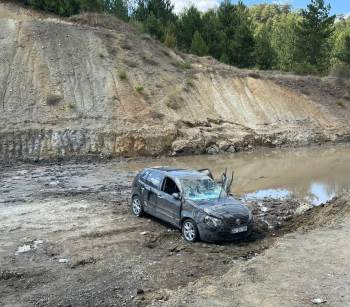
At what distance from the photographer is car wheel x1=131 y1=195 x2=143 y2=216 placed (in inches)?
589

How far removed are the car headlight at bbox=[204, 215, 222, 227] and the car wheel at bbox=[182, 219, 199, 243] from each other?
40cm

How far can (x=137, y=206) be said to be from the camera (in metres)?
15.1

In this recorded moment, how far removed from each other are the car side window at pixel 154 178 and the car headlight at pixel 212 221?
96.6 inches

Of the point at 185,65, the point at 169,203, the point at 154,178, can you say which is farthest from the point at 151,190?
the point at 185,65

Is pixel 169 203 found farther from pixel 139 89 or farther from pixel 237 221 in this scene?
pixel 139 89

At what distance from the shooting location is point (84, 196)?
1828cm

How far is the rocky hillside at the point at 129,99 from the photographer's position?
28.9 m

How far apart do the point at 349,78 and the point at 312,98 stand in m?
9.57

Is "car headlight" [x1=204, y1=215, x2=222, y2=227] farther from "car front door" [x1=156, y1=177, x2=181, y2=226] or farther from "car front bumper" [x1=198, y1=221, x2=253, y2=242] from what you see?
"car front door" [x1=156, y1=177, x2=181, y2=226]

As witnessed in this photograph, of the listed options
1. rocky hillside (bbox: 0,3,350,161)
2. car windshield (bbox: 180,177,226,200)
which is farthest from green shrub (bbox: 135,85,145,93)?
car windshield (bbox: 180,177,226,200)

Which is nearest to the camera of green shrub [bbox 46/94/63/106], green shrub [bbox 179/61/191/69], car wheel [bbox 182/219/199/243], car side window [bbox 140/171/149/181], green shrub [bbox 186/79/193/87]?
car wheel [bbox 182/219/199/243]

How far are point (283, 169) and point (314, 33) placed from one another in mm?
32085

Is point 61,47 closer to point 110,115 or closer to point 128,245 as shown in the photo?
point 110,115

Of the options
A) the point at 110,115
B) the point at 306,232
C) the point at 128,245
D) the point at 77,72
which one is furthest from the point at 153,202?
the point at 77,72
